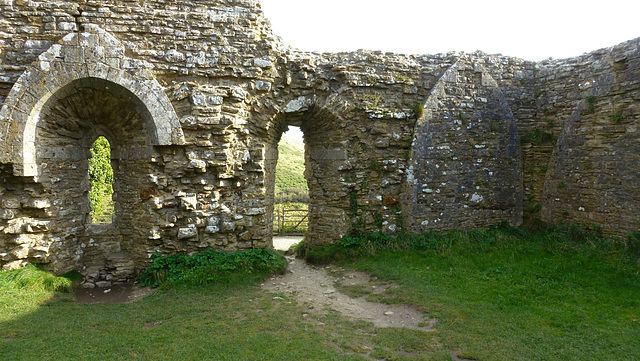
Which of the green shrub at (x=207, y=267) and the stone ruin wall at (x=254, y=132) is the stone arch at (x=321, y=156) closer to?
the stone ruin wall at (x=254, y=132)

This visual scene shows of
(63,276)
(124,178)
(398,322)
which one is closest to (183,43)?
(124,178)

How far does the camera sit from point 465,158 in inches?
380

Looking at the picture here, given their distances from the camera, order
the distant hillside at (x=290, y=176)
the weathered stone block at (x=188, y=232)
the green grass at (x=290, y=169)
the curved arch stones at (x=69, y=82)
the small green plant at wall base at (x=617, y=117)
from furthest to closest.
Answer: the green grass at (x=290, y=169), the distant hillside at (x=290, y=176), the small green plant at wall base at (x=617, y=117), the weathered stone block at (x=188, y=232), the curved arch stones at (x=69, y=82)

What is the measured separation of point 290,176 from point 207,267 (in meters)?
18.3

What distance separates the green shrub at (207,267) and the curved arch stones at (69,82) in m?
2.33

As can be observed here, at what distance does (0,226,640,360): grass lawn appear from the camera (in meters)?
4.77

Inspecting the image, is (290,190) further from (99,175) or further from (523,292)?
(523,292)

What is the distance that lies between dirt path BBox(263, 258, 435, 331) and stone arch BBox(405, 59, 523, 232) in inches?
94.4

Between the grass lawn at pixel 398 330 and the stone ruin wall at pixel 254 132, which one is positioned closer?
the grass lawn at pixel 398 330

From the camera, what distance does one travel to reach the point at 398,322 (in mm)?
5793

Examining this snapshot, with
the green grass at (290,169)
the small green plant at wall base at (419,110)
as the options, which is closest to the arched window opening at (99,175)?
the green grass at (290,169)

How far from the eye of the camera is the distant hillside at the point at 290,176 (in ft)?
75.5

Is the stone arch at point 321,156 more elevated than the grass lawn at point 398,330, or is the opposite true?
the stone arch at point 321,156

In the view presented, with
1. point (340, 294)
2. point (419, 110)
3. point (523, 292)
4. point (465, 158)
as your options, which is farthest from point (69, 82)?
point (523, 292)
